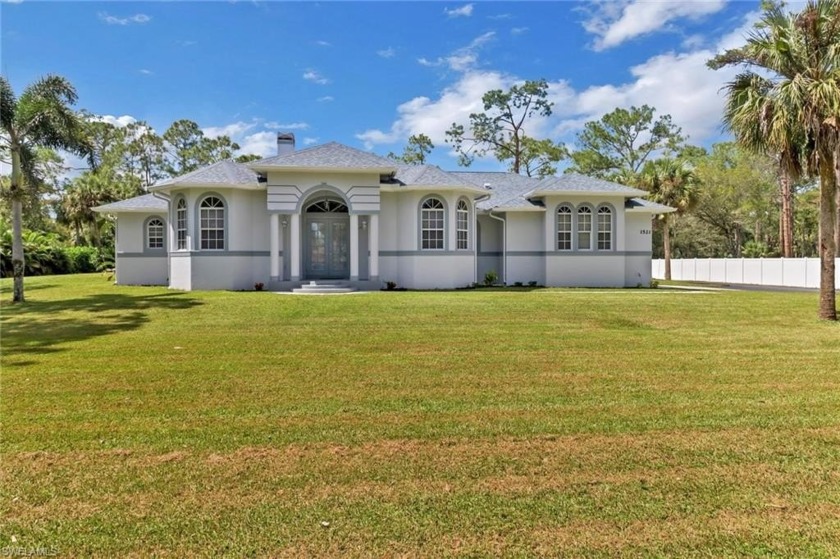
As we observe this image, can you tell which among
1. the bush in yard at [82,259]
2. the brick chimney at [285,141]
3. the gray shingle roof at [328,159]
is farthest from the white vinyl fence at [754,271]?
the bush in yard at [82,259]

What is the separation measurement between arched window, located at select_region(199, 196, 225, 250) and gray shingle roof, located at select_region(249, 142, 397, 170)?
219 centimetres

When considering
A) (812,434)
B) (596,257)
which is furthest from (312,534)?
(596,257)

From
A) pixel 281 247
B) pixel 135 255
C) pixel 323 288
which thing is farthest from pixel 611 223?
pixel 135 255

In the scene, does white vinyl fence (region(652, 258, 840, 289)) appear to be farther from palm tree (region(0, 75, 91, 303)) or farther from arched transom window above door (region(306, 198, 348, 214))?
palm tree (region(0, 75, 91, 303))

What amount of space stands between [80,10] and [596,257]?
775 inches

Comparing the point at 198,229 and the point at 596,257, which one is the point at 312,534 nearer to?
the point at 198,229

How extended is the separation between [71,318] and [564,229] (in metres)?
18.2

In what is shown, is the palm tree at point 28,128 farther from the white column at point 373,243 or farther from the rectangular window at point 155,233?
the white column at point 373,243

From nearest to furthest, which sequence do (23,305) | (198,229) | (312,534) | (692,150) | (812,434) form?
1. (312,534)
2. (812,434)
3. (23,305)
4. (198,229)
5. (692,150)

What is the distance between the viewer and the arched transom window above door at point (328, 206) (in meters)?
20.2

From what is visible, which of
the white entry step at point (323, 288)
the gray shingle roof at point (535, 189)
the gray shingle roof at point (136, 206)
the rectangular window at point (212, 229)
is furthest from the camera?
the gray shingle roof at point (136, 206)

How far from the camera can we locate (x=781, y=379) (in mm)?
7129

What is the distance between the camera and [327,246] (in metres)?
20.3

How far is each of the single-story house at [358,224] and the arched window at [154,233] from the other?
18.0 inches
